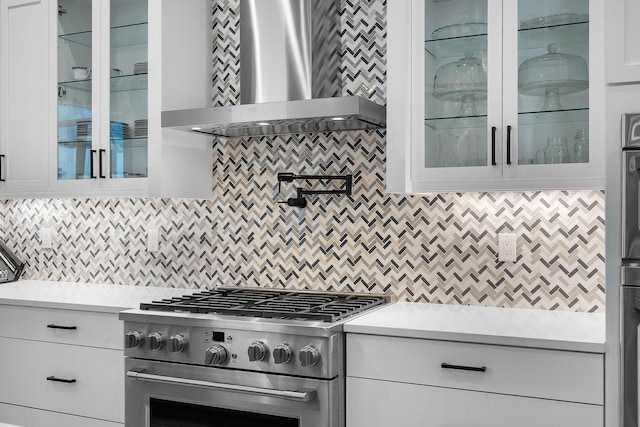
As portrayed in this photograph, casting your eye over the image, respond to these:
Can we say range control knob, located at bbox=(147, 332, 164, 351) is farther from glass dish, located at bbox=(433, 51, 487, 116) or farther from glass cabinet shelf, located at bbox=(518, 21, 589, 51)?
glass cabinet shelf, located at bbox=(518, 21, 589, 51)

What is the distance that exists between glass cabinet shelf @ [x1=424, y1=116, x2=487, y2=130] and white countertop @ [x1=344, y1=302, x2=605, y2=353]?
2.37ft

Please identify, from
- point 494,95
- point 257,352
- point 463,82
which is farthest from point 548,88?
point 257,352

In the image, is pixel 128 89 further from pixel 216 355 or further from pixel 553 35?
pixel 553 35

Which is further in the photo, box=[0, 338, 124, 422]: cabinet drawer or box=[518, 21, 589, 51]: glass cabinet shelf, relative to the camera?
box=[0, 338, 124, 422]: cabinet drawer

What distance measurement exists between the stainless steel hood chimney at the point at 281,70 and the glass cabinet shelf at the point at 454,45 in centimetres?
30

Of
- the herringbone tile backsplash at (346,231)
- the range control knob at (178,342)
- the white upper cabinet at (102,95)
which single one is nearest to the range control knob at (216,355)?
the range control knob at (178,342)

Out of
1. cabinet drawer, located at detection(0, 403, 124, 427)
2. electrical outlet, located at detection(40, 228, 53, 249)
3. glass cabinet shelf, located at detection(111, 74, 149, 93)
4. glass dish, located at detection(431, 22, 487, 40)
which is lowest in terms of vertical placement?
cabinet drawer, located at detection(0, 403, 124, 427)

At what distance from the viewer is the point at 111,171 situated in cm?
315

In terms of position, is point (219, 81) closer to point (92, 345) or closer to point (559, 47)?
point (92, 345)

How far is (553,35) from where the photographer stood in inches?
94.3

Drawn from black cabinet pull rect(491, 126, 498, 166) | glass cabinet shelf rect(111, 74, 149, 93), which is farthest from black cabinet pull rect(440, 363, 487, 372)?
glass cabinet shelf rect(111, 74, 149, 93)

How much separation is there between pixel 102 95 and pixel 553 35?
2.03 metres

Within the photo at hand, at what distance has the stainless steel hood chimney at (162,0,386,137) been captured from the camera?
8.92 ft

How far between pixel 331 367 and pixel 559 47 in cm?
140
